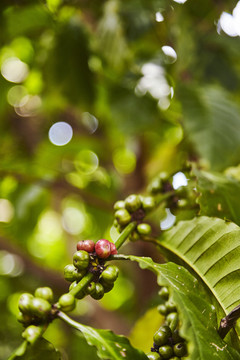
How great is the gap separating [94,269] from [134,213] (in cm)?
16

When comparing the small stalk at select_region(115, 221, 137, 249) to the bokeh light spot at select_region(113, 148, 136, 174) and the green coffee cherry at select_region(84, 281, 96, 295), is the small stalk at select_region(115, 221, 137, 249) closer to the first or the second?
the green coffee cherry at select_region(84, 281, 96, 295)

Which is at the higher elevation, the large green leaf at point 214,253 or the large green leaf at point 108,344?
the large green leaf at point 214,253

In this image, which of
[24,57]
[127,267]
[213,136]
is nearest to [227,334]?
[213,136]

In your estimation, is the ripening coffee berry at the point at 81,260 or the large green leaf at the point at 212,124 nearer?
the ripening coffee berry at the point at 81,260

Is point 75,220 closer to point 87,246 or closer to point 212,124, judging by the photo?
point 212,124

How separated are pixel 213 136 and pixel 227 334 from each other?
1.90ft

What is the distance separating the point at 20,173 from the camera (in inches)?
50.9

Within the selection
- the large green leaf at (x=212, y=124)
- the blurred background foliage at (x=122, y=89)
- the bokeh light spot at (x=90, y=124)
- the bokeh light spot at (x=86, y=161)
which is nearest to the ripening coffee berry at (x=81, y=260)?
the blurred background foliage at (x=122, y=89)

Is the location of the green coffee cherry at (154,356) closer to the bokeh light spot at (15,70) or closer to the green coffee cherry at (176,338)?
the green coffee cherry at (176,338)

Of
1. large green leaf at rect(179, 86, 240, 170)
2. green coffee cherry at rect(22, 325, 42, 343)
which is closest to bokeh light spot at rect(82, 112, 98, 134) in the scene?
large green leaf at rect(179, 86, 240, 170)

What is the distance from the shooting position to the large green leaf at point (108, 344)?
0.41 metres

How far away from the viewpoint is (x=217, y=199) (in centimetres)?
62

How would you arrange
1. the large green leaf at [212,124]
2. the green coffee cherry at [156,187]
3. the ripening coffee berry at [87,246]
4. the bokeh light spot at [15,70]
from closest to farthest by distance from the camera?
the ripening coffee berry at [87,246], the green coffee cherry at [156,187], the large green leaf at [212,124], the bokeh light spot at [15,70]

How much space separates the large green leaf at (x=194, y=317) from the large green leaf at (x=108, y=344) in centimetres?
7
